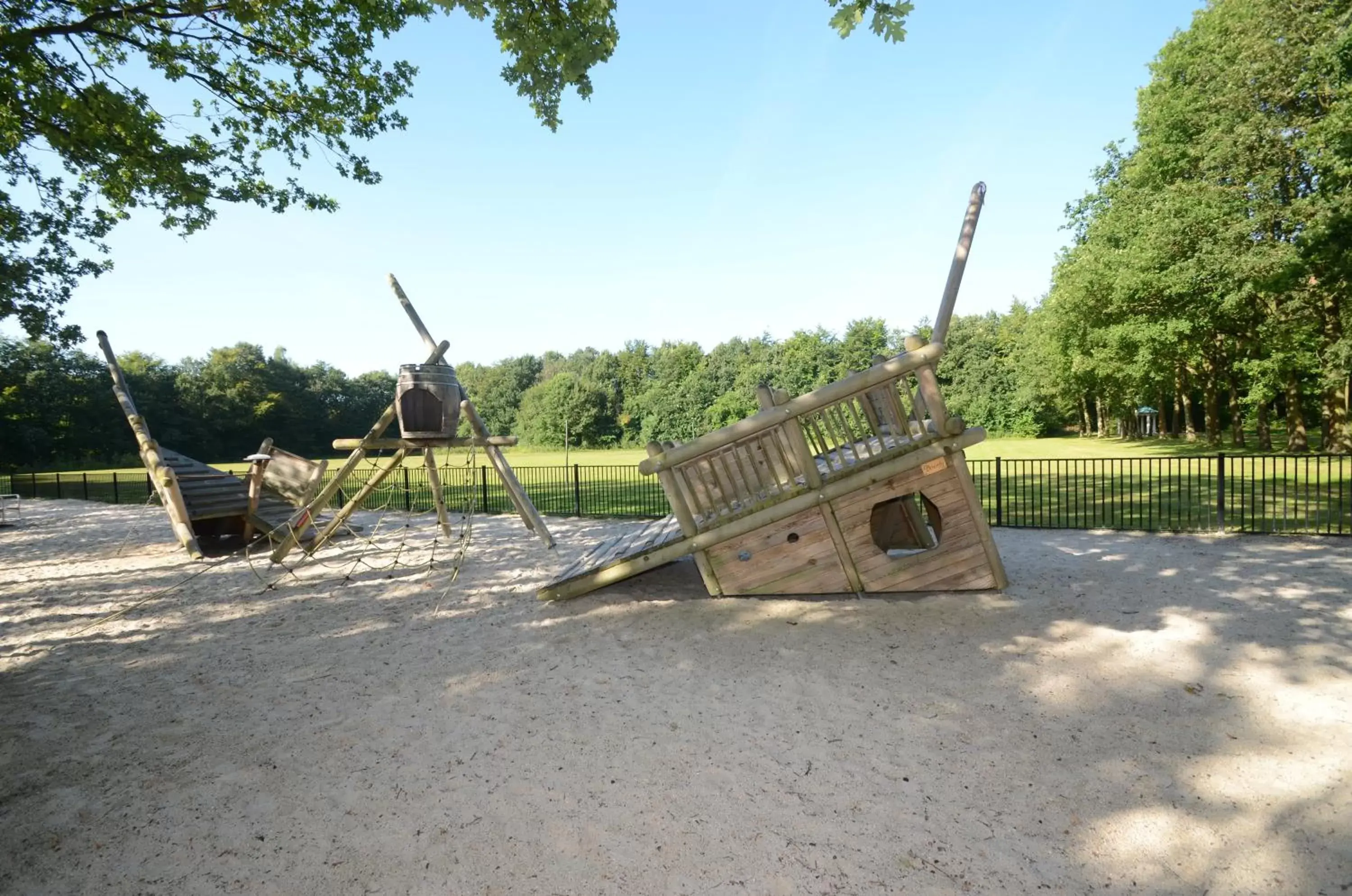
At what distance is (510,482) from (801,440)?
552cm

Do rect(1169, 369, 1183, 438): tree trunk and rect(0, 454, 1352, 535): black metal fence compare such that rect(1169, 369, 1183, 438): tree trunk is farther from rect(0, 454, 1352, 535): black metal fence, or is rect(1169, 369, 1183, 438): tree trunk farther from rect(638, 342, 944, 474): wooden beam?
rect(638, 342, 944, 474): wooden beam

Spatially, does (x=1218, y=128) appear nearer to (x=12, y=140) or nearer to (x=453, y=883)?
(x=453, y=883)

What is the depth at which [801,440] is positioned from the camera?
237 inches

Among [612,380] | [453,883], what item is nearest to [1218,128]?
[453,883]

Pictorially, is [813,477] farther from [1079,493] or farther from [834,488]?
[1079,493]

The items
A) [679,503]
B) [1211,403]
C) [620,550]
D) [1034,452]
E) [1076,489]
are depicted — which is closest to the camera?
[679,503]

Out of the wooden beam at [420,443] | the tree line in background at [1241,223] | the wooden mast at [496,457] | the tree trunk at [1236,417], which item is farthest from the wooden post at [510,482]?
the tree trunk at [1236,417]

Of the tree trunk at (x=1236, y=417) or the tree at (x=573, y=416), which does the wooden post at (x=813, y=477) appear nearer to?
the tree trunk at (x=1236, y=417)

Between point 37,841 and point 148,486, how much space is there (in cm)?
2849

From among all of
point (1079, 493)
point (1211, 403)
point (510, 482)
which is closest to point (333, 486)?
point (510, 482)

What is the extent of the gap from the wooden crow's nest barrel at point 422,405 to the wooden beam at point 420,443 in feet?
0.26

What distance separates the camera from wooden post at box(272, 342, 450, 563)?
27.3ft

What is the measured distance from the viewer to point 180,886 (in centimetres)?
277

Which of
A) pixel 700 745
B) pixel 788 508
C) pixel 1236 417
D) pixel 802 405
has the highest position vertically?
pixel 802 405
